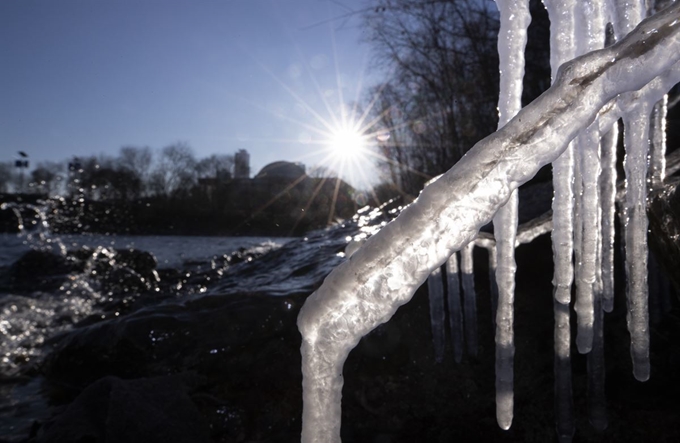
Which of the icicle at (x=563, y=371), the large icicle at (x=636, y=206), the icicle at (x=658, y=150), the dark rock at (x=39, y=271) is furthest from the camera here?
the dark rock at (x=39, y=271)

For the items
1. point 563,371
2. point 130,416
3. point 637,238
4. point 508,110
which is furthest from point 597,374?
point 130,416

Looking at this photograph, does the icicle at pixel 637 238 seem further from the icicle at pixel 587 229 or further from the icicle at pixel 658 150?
the icicle at pixel 658 150

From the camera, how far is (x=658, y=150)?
88.8 inches

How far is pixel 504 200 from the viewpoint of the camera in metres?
0.96

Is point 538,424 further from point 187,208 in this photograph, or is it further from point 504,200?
point 187,208

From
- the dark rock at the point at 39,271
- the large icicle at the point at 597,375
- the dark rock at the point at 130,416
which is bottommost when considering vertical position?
the dark rock at the point at 130,416

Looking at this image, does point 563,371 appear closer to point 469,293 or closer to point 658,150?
point 469,293

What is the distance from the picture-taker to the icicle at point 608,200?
5.98 ft

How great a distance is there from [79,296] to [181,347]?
456 centimetres

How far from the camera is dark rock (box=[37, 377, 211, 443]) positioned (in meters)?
→ 2.63

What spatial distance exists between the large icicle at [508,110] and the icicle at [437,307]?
1.24 m

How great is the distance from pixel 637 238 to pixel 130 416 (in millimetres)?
2913

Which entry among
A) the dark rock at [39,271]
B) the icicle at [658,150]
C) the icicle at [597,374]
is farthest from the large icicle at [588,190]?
the dark rock at [39,271]

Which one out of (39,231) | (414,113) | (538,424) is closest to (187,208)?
(39,231)
